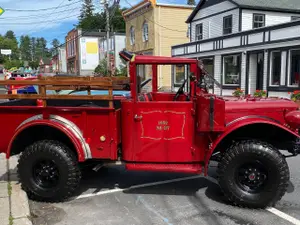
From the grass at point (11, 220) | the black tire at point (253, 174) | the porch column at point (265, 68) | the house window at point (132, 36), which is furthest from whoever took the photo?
the house window at point (132, 36)

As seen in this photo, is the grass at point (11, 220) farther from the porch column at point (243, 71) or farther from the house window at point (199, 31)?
the house window at point (199, 31)

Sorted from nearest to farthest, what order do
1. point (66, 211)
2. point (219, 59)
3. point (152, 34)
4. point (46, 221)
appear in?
point (46, 221), point (66, 211), point (219, 59), point (152, 34)

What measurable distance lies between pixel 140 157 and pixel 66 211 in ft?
4.05

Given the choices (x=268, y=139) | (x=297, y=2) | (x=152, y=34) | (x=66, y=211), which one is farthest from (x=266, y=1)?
(x=66, y=211)

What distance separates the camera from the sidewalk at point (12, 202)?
12.4 feet

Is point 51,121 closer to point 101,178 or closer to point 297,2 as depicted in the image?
point 101,178

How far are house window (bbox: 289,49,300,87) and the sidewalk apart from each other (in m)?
14.6

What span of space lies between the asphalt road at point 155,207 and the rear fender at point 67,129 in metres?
0.74

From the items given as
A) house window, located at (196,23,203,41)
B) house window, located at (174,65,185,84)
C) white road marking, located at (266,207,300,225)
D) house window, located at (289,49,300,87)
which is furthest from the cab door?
house window, located at (196,23,203,41)

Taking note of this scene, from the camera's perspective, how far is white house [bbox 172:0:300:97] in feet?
53.2

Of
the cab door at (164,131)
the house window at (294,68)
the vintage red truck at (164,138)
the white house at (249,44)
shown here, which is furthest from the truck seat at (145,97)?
the house window at (294,68)

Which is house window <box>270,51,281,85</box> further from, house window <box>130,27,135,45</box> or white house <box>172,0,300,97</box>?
house window <box>130,27,135,45</box>

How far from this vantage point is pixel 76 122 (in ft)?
14.5

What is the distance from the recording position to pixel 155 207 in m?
4.36
